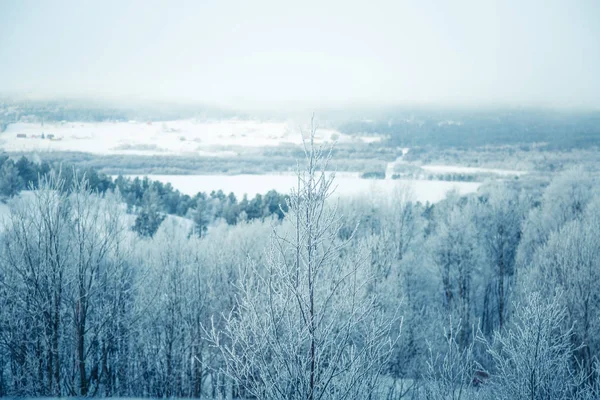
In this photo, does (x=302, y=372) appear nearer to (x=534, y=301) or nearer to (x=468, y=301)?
(x=534, y=301)

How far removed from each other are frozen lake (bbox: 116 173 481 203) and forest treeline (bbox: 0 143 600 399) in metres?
9.49

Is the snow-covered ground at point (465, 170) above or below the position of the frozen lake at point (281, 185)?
above

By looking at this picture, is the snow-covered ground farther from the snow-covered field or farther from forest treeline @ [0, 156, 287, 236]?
forest treeline @ [0, 156, 287, 236]

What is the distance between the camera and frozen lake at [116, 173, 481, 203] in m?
37.1

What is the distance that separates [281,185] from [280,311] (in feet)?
114

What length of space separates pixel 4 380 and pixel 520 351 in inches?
590

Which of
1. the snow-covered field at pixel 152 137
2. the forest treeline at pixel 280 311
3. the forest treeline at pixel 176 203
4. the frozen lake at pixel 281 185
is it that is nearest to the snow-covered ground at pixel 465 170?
the frozen lake at pixel 281 185

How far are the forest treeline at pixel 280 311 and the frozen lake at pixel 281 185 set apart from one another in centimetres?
949

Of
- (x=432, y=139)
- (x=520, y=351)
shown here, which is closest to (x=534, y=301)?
(x=520, y=351)

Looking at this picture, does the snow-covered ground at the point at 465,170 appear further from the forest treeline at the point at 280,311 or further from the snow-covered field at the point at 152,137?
the forest treeline at the point at 280,311

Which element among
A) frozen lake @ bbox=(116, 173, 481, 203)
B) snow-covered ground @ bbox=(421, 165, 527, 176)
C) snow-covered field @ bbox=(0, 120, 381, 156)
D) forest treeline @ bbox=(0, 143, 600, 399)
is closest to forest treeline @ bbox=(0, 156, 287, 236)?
frozen lake @ bbox=(116, 173, 481, 203)

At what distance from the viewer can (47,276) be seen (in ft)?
39.9

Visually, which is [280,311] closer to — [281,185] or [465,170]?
[281,185]

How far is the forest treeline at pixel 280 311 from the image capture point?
18.4ft
